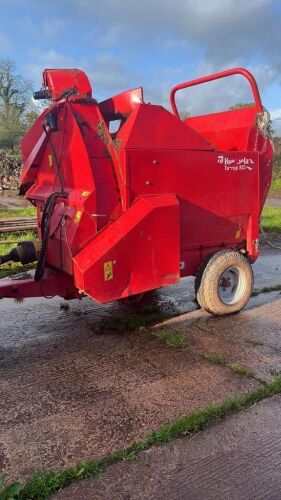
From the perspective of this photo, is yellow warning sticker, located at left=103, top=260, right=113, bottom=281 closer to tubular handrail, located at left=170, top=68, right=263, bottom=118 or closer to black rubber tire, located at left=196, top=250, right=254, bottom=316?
black rubber tire, located at left=196, top=250, right=254, bottom=316

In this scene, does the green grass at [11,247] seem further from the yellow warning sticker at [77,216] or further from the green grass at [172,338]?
the green grass at [172,338]

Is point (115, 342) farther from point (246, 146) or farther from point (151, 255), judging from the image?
point (246, 146)

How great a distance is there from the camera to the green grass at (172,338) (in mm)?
3926

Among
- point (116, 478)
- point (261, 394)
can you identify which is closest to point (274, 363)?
point (261, 394)

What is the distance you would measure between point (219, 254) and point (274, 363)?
4.44 ft

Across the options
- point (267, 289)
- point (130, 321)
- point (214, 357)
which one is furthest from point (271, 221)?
point (214, 357)

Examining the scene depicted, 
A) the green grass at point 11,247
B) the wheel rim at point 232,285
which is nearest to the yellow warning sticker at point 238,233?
the wheel rim at point 232,285

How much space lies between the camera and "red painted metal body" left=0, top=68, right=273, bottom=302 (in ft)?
12.3

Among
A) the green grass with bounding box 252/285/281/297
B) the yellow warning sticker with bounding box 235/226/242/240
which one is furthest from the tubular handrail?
the green grass with bounding box 252/285/281/297

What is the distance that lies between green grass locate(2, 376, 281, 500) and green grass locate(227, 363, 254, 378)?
181mm

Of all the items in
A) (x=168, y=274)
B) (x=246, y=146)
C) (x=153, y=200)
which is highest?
(x=246, y=146)

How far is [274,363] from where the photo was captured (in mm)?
3619

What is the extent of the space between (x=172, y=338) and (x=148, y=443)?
151cm

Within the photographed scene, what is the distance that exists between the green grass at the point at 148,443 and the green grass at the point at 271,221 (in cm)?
746
